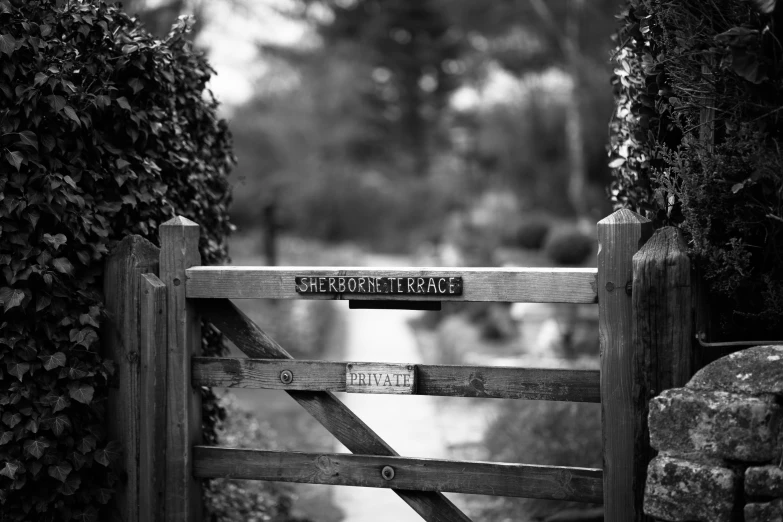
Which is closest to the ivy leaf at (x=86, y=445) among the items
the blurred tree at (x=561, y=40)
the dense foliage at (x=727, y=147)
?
the dense foliage at (x=727, y=147)

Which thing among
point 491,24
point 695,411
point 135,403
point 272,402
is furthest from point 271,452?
point 491,24

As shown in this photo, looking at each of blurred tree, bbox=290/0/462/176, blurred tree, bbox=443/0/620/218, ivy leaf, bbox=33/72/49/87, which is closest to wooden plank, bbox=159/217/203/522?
ivy leaf, bbox=33/72/49/87

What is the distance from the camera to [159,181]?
378 cm

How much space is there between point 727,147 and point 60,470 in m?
2.91

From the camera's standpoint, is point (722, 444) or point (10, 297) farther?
point (10, 297)

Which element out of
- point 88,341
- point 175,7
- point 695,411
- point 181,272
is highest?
point 175,7

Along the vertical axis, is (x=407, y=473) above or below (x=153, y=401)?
below

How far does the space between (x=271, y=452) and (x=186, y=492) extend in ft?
1.37

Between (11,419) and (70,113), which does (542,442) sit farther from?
(70,113)

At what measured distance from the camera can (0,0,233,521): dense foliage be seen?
127 inches

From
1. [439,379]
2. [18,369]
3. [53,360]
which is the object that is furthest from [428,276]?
[18,369]

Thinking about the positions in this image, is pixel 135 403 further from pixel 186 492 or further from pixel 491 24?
pixel 491 24

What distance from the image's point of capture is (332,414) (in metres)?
3.28

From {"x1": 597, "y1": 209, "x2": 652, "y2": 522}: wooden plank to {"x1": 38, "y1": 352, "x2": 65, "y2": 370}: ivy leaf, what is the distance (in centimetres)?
220
